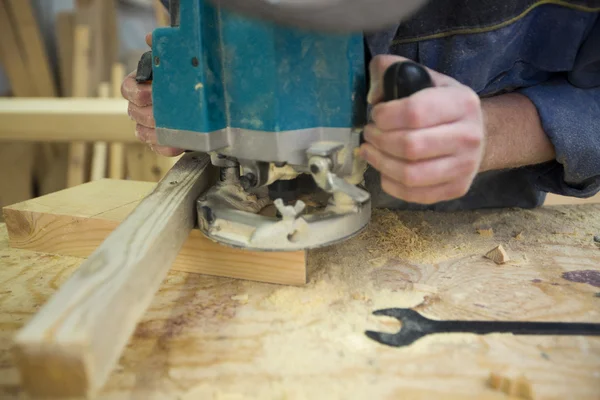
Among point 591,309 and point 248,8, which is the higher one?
point 248,8

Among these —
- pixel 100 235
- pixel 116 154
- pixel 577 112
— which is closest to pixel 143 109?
pixel 100 235

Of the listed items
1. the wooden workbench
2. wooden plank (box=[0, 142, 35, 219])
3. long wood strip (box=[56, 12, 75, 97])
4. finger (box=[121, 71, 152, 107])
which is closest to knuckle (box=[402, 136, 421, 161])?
the wooden workbench

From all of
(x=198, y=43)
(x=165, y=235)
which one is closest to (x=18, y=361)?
(x=165, y=235)

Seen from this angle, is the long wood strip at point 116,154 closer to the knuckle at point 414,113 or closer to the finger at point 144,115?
the finger at point 144,115

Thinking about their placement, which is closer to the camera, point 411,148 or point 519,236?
point 411,148

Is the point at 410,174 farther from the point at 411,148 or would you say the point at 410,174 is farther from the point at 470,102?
the point at 470,102

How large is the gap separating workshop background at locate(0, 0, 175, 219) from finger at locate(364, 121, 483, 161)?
182cm

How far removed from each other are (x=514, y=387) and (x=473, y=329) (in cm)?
14

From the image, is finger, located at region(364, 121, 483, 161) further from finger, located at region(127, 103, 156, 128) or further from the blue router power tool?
finger, located at region(127, 103, 156, 128)

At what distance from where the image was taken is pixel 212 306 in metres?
0.83

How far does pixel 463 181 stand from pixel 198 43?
0.49 m

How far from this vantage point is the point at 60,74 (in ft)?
9.75

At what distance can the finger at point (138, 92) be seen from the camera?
3.40 ft

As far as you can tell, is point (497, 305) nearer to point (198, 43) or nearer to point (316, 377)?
point (316, 377)
